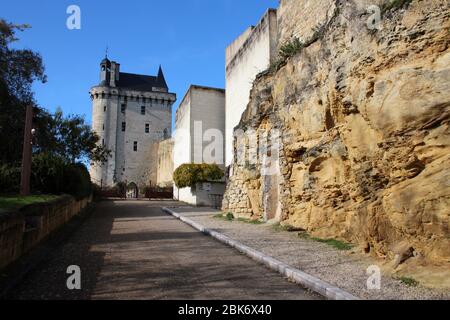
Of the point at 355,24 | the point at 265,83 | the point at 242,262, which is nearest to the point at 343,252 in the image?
the point at 242,262

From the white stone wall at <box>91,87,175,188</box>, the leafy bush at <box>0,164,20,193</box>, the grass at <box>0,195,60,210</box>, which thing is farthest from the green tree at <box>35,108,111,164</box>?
the white stone wall at <box>91,87,175,188</box>

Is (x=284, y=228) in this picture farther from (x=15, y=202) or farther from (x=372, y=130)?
(x=15, y=202)

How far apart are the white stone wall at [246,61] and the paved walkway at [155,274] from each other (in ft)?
38.1

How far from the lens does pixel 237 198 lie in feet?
53.3

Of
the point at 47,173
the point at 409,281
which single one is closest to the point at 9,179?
the point at 47,173

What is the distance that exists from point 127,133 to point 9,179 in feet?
151

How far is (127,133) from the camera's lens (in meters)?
58.3

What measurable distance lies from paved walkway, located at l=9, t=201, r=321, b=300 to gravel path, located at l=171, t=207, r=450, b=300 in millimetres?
554

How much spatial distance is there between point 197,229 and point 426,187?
27.4 feet

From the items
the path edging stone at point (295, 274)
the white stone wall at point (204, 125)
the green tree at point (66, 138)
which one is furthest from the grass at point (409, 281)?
the white stone wall at point (204, 125)

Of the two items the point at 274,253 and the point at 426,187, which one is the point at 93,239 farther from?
the point at 426,187

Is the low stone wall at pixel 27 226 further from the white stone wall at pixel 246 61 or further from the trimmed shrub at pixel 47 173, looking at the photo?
the white stone wall at pixel 246 61

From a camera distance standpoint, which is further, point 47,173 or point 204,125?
point 204,125

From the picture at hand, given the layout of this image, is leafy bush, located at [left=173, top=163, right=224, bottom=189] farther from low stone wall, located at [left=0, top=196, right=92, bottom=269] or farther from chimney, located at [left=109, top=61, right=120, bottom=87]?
chimney, located at [left=109, top=61, right=120, bottom=87]
